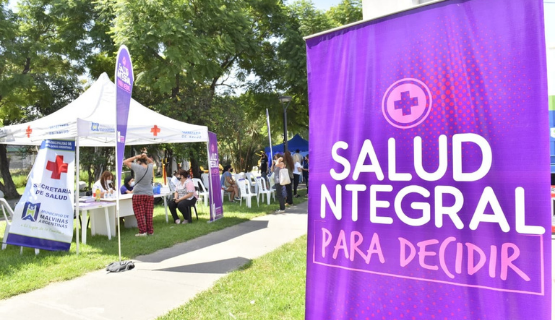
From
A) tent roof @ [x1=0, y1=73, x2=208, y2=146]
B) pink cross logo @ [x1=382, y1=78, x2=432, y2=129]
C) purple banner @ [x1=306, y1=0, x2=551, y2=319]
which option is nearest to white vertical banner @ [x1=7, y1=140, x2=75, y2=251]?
tent roof @ [x1=0, y1=73, x2=208, y2=146]

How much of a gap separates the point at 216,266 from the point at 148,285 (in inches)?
42.3

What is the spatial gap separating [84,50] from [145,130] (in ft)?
36.6

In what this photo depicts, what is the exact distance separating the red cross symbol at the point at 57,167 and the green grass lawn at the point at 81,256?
4.40 ft

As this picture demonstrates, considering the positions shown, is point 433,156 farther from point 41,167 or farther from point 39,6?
point 39,6

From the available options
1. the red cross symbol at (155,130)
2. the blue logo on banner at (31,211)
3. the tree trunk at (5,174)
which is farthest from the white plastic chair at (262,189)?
the tree trunk at (5,174)

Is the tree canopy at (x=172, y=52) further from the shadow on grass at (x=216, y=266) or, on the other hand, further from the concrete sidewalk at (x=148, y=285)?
the shadow on grass at (x=216, y=266)

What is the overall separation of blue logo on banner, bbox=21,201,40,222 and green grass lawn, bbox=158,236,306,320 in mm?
3701

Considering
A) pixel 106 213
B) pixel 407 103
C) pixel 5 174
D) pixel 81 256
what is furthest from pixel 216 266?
pixel 5 174

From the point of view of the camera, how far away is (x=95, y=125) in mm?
6883

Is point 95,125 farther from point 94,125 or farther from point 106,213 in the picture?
point 106,213

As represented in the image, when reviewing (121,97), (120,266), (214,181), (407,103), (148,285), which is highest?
(121,97)

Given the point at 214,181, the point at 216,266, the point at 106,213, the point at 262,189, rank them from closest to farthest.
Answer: the point at 216,266 → the point at 106,213 → the point at 214,181 → the point at 262,189

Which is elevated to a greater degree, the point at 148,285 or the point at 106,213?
the point at 106,213

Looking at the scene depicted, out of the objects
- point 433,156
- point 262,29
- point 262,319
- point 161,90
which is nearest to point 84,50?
point 161,90
